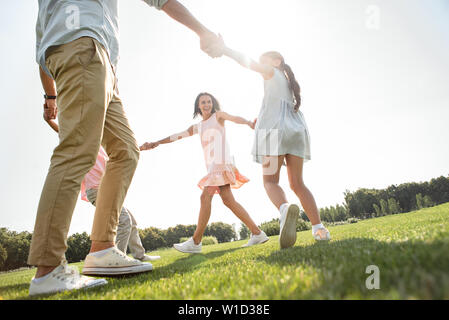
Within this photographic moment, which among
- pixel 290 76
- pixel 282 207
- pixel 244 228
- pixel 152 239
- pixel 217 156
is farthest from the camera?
pixel 152 239

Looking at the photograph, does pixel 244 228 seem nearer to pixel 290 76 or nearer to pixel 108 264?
pixel 290 76

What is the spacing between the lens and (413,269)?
98 centimetres

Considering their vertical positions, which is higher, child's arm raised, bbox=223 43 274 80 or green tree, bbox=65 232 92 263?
child's arm raised, bbox=223 43 274 80

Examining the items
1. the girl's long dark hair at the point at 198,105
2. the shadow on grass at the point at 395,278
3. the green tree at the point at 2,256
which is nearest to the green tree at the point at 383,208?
the girl's long dark hair at the point at 198,105

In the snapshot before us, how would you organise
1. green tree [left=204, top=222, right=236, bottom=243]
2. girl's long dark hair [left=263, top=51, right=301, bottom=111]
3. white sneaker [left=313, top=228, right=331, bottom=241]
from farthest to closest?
1. green tree [left=204, top=222, right=236, bottom=243]
2. girl's long dark hair [left=263, top=51, right=301, bottom=111]
3. white sneaker [left=313, top=228, right=331, bottom=241]

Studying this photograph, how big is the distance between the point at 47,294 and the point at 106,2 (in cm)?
242

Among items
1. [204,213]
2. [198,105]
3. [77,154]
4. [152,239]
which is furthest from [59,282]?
[152,239]

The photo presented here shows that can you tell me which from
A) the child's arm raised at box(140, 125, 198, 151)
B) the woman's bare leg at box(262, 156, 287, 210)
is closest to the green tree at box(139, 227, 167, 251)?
the child's arm raised at box(140, 125, 198, 151)

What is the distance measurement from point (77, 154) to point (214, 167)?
3585 millimetres

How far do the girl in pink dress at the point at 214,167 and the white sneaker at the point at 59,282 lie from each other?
128 inches

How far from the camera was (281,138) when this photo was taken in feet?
11.6

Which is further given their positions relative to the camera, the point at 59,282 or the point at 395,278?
the point at 59,282

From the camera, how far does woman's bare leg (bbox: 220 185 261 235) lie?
518 cm

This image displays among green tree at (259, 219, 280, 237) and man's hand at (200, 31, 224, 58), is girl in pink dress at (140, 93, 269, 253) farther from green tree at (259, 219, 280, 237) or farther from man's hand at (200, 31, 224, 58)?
green tree at (259, 219, 280, 237)
